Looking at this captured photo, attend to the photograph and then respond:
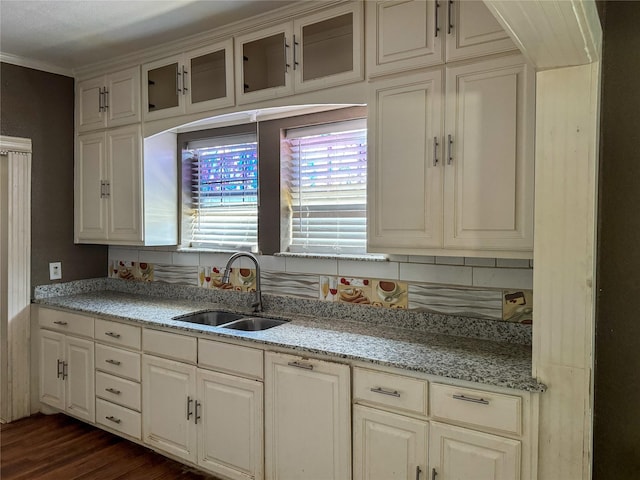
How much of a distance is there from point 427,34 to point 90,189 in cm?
263

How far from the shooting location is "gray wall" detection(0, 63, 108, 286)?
3.21m

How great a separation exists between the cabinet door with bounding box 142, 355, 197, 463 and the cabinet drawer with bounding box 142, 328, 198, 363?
0.04 m

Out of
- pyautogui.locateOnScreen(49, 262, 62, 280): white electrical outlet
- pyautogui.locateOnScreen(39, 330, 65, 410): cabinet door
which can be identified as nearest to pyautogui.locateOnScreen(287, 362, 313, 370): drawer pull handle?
pyautogui.locateOnScreen(39, 330, 65, 410): cabinet door

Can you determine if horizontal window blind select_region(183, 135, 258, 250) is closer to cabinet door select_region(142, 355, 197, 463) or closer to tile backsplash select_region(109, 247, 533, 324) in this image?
tile backsplash select_region(109, 247, 533, 324)

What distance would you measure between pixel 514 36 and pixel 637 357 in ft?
4.24

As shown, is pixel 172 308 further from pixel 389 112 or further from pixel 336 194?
pixel 389 112

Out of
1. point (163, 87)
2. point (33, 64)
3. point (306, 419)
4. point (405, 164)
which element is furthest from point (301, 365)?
point (33, 64)

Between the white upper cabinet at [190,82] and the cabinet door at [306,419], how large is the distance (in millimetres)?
1552

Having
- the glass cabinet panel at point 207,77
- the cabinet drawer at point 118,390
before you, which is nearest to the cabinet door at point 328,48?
the glass cabinet panel at point 207,77

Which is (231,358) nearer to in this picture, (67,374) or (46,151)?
(67,374)

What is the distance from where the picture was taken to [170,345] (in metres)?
2.54

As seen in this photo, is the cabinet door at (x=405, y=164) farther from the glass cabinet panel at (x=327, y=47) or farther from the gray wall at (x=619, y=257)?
the gray wall at (x=619, y=257)

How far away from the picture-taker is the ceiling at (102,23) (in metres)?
2.39

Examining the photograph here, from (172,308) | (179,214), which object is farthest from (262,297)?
(179,214)
